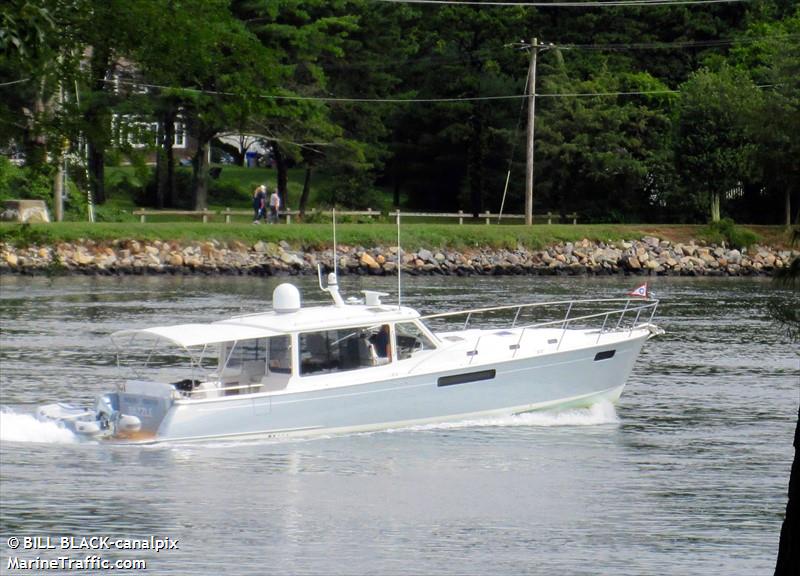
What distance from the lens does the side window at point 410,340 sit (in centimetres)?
1994

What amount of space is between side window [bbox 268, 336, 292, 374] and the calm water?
1.15 m

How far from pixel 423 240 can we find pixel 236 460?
37.2m

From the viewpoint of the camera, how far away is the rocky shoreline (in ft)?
168

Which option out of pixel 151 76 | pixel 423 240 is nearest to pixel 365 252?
pixel 423 240

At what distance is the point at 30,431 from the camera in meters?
19.5

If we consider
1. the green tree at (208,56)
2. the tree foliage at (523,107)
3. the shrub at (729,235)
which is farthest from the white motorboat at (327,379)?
the shrub at (729,235)

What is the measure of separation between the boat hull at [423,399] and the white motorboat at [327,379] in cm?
2

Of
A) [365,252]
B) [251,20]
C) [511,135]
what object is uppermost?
[251,20]

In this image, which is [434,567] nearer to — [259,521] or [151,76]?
[259,521]

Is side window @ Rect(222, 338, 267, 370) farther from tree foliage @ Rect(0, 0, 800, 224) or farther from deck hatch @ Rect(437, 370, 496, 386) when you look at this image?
tree foliage @ Rect(0, 0, 800, 224)

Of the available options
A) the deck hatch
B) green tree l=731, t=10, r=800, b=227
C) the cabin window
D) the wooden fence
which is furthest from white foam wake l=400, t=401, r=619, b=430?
the wooden fence

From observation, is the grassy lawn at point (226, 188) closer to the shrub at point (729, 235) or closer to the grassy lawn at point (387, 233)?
the grassy lawn at point (387, 233)

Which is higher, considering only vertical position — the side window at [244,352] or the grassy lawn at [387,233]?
the side window at [244,352]

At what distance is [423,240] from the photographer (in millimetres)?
55594
